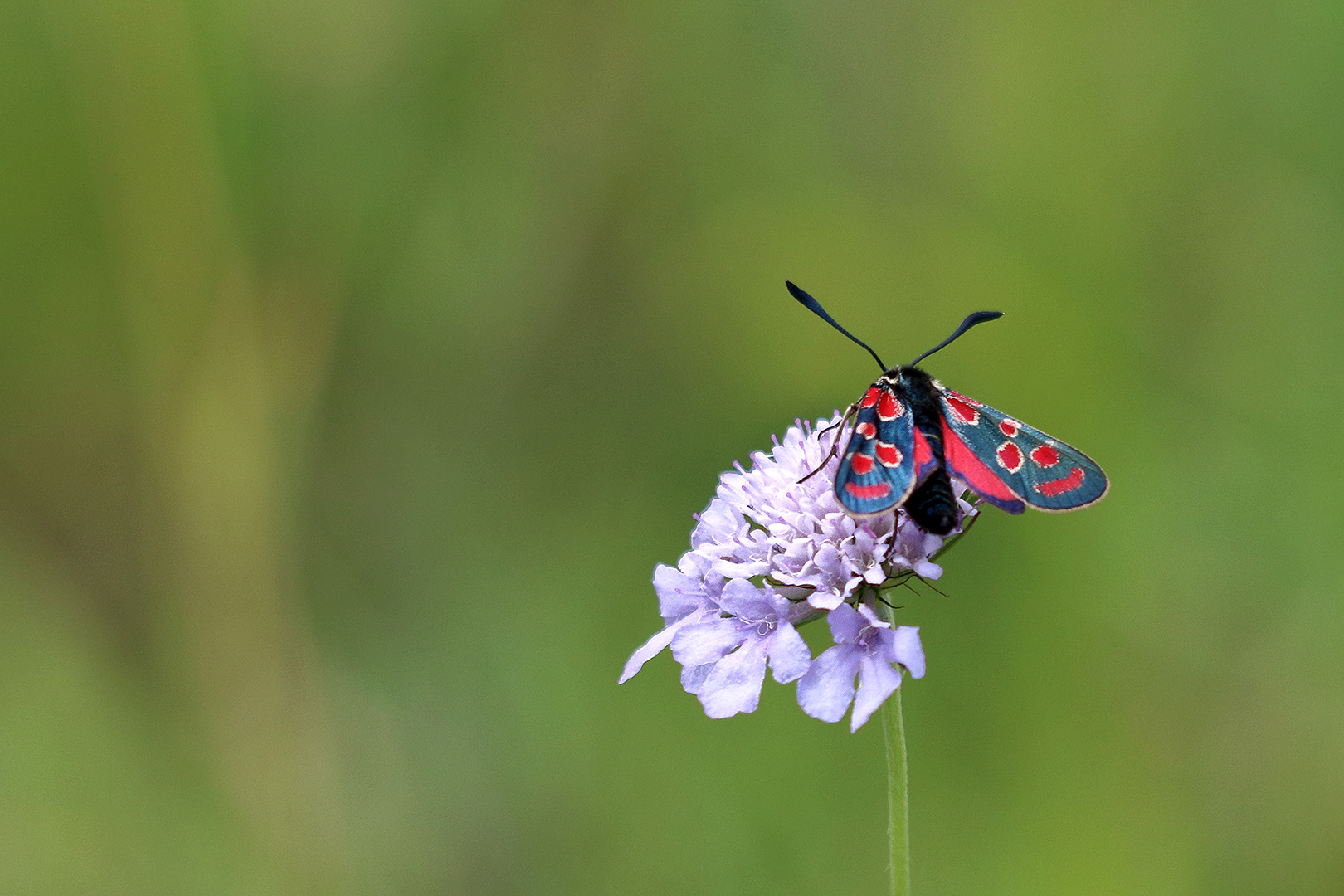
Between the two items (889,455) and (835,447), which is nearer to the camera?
(889,455)

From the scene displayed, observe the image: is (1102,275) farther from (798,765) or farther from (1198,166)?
(798,765)

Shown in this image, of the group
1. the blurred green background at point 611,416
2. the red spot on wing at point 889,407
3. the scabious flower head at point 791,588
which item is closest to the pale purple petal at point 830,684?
the scabious flower head at point 791,588

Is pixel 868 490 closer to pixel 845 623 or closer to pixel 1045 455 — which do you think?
pixel 845 623

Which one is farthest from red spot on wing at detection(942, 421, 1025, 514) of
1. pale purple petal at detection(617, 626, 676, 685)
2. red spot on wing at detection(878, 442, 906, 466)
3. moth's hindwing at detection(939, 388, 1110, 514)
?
pale purple petal at detection(617, 626, 676, 685)

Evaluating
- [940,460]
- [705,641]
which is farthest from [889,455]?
[705,641]

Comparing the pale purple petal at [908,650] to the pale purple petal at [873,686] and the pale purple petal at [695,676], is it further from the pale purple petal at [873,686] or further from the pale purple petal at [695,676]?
the pale purple petal at [695,676]

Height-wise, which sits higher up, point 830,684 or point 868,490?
point 868,490

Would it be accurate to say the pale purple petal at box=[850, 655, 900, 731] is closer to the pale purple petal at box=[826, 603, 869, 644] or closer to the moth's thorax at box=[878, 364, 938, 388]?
the pale purple petal at box=[826, 603, 869, 644]

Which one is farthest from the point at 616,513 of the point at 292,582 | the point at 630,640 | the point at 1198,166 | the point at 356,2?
the point at 1198,166
